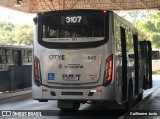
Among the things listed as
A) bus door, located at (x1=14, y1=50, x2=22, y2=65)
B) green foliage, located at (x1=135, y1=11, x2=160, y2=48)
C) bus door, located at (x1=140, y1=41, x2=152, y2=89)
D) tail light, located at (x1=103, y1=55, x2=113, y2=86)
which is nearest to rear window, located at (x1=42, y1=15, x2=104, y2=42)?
tail light, located at (x1=103, y1=55, x2=113, y2=86)

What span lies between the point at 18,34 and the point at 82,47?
3023 inches

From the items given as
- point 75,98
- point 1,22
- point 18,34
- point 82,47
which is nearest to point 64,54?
point 82,47

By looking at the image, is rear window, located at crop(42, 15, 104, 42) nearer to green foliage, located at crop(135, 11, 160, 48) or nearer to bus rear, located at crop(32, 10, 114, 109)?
bus rear, located at crop(32, 10, 114, 109)

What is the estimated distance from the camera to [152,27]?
71562 millimetres

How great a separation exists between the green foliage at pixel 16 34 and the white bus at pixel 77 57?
65.1m

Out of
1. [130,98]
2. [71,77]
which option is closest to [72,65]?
[71,77]

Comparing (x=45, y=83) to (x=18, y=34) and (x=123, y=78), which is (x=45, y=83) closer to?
(x=123, y=78)

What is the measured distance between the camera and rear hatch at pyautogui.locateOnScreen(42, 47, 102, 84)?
37.8ft

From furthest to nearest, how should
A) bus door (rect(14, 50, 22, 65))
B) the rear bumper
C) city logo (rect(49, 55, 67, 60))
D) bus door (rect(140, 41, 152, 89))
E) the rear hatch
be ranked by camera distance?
bus door (rect(14, 50, 22, 65)), bus door (rect(140, 41, 152, 89)), city logo (rect(49, 55, 67, 60)), the rear hatch, the rear bumper

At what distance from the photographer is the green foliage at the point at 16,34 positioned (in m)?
84.8

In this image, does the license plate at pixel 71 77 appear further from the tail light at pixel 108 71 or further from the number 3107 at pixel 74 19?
the number 3107 at pixel 74 19

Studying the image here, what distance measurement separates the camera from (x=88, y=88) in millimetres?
11547

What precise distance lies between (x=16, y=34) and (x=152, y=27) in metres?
29.7

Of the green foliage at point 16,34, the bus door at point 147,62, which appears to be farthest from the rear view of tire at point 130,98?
the green foliage at point 16,34
